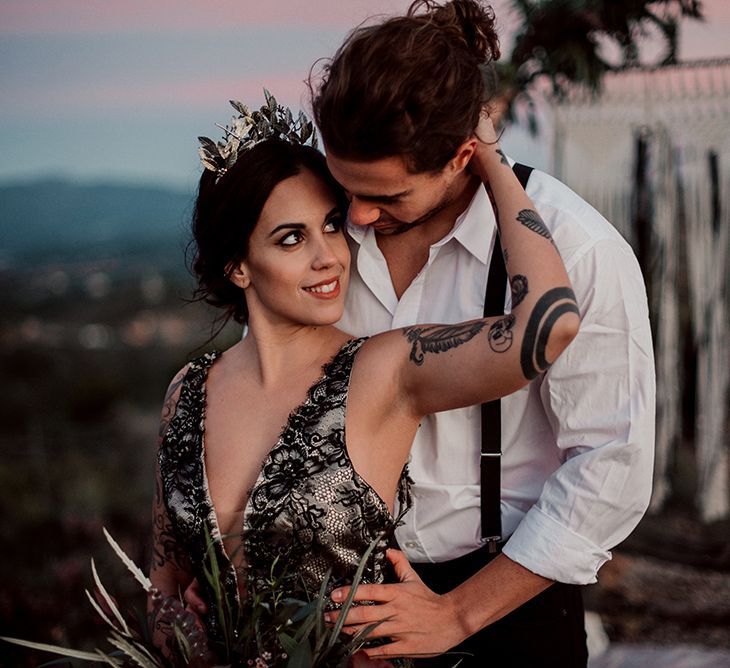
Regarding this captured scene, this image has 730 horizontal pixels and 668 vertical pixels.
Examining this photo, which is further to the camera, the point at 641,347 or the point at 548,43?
the point at 548,43

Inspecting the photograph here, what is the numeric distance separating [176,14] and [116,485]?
3434 millimetres

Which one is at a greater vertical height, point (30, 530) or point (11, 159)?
point (11, 159)

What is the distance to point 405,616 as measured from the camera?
1.96 m

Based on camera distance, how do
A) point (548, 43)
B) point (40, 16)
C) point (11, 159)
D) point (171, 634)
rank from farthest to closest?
point (11, 159) < point (40, 16) < point (548, 43) < point (171, 634)

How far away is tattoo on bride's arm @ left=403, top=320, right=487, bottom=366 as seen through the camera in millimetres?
1891

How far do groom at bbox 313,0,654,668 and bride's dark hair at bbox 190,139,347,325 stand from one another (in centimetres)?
17

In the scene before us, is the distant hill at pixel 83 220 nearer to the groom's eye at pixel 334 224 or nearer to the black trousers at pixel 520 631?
the groom's eye at pixel 334 224

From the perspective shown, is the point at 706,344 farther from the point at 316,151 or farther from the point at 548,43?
the point at 316,151

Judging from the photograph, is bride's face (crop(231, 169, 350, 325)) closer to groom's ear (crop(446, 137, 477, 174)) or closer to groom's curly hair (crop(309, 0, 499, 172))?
groom's curly hair (crop(309, 0, 499, 172))

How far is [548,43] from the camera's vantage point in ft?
13.6

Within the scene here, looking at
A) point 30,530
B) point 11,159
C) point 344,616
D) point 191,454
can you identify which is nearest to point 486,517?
point 344,616

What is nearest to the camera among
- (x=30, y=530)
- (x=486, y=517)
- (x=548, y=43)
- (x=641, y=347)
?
(x=641, y=347)

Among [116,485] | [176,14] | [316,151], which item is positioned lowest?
[116,485]

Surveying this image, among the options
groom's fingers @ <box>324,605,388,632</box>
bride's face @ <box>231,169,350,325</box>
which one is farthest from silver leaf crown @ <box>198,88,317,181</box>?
groom's fingers @ <box>324,605,388,632</box>
